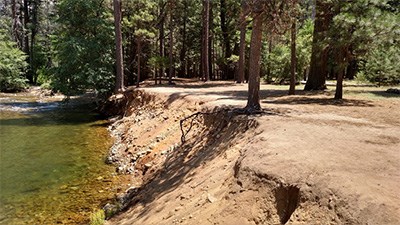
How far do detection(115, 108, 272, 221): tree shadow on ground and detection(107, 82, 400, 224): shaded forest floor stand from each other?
0.12 ft

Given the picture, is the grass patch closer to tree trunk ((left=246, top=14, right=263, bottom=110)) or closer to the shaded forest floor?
the shaded forest floor

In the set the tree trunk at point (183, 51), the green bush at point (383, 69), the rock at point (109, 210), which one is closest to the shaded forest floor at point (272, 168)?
the rock at point (109, 210)

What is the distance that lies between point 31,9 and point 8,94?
13.8m

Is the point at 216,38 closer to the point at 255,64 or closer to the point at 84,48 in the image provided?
the point at 84,48

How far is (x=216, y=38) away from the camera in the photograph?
32.0 m

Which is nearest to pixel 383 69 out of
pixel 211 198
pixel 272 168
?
pixel 272 168

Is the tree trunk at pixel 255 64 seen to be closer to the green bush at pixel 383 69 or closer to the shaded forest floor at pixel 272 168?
the shaded forest floor at pixel 272 168

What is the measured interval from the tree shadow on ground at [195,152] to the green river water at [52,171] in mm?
1329

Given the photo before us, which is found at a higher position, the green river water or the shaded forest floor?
the shaded forest floor

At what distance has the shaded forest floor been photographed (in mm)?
4484

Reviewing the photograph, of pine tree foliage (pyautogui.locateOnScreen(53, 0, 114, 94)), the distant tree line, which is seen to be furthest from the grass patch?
pine tree foliage (pyautogui.locateOnScreen(53, 0, 114, 94))

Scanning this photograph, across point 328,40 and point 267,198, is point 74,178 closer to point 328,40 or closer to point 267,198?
point 267,198

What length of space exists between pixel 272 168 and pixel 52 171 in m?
7.43

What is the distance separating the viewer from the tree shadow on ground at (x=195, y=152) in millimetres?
7883
